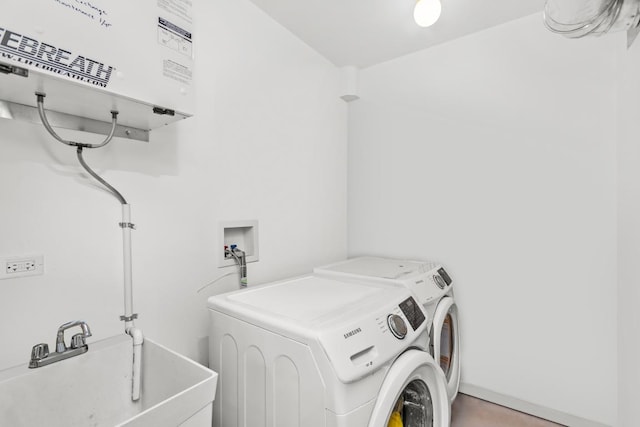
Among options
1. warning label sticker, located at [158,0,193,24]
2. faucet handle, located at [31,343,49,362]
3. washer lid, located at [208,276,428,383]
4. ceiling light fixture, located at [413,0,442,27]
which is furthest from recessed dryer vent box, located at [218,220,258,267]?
ceiling light fixture, located at [413,0,442,27]

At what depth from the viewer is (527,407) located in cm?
197

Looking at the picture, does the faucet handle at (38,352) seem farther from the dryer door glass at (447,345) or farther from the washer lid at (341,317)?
the dryer door glass at (447,345)

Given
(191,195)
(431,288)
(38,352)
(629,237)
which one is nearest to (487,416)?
(431,288)

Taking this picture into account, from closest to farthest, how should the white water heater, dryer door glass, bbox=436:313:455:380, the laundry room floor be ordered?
the white water heater < the laundry room floor < dryer door glass, bbox=436:313:455:380

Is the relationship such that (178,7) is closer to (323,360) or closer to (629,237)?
(323,360)

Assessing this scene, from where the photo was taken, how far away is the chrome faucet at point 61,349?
95cm

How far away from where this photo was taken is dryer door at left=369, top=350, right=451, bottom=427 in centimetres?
108

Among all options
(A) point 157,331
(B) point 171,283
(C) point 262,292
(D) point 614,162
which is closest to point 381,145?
(D) point 614,162

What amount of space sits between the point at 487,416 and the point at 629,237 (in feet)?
4.32

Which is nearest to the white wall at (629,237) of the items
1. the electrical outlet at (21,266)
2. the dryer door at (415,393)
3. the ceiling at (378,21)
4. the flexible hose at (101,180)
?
the ceiling at (378,21)

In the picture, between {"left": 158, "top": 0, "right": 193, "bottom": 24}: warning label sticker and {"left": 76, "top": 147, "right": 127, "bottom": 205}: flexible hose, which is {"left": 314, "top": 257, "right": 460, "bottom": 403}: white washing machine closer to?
{"left": 76, "top": 147, "right": 127, "bottom": 205}: flexible hose

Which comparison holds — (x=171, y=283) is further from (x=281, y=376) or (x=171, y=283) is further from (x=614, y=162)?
(x=614, y=162)

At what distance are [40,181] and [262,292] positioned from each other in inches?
37.4

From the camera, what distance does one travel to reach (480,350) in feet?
6.94
